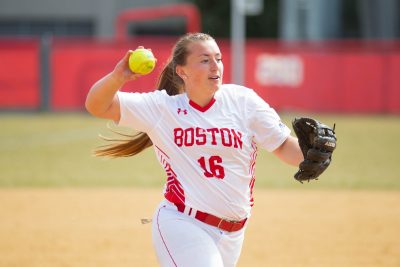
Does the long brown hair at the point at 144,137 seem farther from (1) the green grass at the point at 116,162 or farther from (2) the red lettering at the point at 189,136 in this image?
(1) the green grass at the point at 116,162

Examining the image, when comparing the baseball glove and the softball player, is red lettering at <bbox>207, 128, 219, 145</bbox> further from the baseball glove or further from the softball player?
the baseball glove

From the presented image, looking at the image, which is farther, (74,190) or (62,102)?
(62,102)

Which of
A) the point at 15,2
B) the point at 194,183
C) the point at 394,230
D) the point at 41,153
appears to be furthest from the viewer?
the point at 15,2

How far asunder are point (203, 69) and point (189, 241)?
3.23 feet

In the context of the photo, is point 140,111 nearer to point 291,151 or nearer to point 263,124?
point 263,124

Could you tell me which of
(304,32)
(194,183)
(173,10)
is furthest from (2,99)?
(194,183)

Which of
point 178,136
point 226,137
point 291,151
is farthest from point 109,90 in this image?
point 291,151

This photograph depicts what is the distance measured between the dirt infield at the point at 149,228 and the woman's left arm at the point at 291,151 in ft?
7.81

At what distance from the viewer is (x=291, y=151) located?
4922 millimetres

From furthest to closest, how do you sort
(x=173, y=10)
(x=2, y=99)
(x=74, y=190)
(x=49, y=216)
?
1. (x=173, y=10)
2. (x=2, y=99)
3. (x=74, y=190)
4. (x=49, y=216)

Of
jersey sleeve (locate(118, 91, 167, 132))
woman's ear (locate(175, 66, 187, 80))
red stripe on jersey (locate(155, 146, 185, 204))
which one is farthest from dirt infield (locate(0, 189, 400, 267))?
woman's ear (locate(175, 66, 187, 80))

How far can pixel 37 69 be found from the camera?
1006 inches

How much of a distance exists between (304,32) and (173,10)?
5470 mm

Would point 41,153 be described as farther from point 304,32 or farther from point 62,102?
point 304,32
